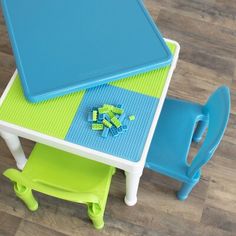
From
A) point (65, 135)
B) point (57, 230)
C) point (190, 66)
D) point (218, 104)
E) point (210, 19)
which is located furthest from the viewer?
point (210, 19)

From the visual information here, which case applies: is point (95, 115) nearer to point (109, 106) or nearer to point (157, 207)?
point (109, 106)

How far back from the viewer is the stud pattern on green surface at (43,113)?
999 millimetres

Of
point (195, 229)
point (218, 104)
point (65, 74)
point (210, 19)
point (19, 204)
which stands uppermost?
point (65, 74)

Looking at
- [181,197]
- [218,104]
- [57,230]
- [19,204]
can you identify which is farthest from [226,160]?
[19,204]

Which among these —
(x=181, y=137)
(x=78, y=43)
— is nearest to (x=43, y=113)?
(x=78, y=43)

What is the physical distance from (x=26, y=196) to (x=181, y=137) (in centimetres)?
59

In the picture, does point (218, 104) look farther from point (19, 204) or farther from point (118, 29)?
point (19, 204)

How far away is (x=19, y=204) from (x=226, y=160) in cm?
96

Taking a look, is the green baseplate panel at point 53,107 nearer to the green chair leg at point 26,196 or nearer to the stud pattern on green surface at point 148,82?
the stud pattern on green surface at point 148,82

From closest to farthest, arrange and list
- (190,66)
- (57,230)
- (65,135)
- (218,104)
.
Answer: (65,135)
(218,104)
(57,230)
(190,66)

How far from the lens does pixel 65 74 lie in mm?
1045

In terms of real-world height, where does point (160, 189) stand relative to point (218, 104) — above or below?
below

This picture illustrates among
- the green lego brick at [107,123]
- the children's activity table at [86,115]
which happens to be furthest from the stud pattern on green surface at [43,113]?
the green lego brick at [107,123]

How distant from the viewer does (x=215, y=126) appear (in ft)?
3.41
